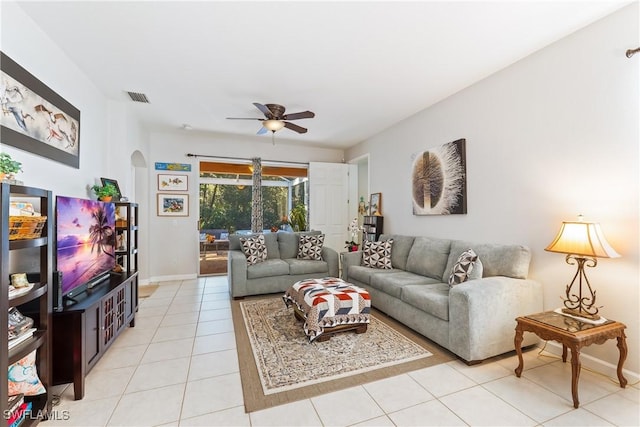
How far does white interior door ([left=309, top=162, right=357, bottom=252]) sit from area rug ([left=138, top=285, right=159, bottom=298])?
3.02m

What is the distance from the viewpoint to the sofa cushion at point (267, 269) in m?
4.09

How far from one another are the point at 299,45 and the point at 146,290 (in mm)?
4219

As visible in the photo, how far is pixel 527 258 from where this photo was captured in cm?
263

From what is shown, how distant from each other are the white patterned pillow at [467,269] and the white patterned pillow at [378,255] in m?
1.21

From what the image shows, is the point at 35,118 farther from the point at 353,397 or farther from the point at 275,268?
the point at 353,397

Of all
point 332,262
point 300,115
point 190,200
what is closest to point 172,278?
point 190,200

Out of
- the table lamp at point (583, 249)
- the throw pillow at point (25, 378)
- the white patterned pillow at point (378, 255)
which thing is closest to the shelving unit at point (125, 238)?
the throw pillow at point (25, 378)

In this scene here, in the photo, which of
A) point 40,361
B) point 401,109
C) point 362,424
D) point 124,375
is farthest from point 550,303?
point 40,361

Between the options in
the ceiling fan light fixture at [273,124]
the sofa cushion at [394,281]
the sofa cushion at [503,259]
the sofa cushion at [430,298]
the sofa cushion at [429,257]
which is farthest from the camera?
the ceiling fan light fixture at [273,124]

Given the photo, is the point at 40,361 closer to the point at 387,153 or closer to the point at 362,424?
the point at 362,424

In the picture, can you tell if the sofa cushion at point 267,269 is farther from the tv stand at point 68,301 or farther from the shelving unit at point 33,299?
the shelving unit at point 33,299

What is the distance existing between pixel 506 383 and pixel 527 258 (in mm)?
1118

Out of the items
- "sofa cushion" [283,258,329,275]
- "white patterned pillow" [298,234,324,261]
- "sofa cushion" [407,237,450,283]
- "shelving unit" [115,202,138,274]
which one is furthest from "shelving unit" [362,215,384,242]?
"shelving unit" [115,202,138,274]

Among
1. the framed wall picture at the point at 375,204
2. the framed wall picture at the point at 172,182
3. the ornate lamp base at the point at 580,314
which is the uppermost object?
the framed wall picture at the point at 172,182
